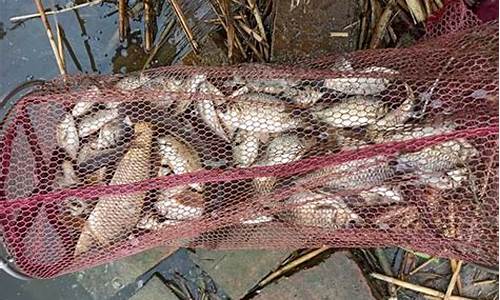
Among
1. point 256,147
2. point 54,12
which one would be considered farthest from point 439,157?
point 54,12

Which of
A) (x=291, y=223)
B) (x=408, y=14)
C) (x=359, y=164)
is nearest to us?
(x=359, y=164)

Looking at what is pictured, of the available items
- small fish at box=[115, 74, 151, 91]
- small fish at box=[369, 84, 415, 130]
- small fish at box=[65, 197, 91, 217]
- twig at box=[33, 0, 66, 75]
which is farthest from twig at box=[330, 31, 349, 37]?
small fish at box=[65, 197, 91, 217]

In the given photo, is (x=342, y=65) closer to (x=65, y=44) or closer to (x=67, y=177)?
(x=67, y=177)

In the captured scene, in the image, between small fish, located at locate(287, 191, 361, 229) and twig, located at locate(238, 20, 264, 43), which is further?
twig, located at locate(238, 20, 264, 43)

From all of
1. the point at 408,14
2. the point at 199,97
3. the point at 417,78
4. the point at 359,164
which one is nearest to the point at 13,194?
the point at 199,97

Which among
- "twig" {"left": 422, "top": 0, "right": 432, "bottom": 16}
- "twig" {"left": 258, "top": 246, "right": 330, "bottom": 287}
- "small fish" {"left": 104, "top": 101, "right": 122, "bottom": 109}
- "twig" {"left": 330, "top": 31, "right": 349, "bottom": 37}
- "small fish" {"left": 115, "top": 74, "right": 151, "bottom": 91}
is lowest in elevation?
"twig" {"left": 258, "top": 246, "right": 330, "bottom": 287}

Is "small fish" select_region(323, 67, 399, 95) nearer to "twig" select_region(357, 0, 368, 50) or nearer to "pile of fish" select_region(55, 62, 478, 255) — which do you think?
"pile of fish" select_region(55, 62, 478, 255)

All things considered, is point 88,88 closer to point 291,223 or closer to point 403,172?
point 291,223

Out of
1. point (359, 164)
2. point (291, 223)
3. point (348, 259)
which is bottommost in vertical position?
point (348, 259)
